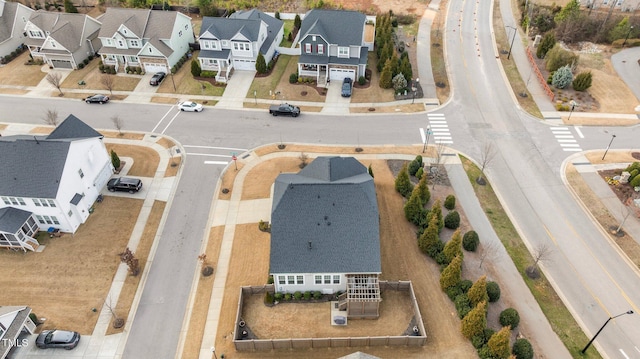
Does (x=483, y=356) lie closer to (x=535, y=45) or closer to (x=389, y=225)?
(x=389, y=225)

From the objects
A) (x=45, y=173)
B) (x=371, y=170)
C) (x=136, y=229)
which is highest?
(x=45, y=173)

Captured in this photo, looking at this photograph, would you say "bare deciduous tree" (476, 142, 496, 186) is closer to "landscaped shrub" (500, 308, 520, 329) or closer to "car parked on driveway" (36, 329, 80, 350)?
"landscaped shrub" (500, 308, 520, 329)

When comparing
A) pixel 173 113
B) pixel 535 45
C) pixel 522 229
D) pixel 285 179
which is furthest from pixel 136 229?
pixel 535 45

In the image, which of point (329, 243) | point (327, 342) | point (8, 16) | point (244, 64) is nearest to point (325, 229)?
point (329, 243)

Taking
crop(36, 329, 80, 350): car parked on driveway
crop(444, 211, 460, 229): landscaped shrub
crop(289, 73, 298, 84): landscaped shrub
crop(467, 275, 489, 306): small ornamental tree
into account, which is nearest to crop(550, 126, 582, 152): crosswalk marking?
crop(444, 211, 460, 229): landscaped shrub

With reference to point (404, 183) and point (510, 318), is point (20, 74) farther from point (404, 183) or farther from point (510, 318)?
point (510, 318)
